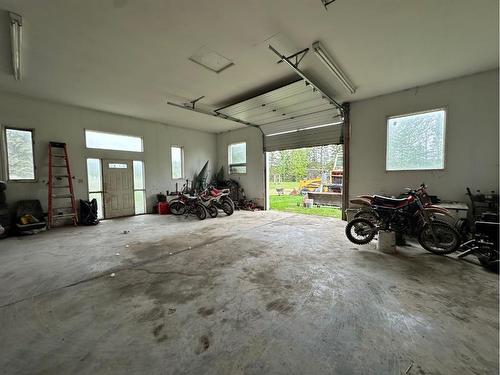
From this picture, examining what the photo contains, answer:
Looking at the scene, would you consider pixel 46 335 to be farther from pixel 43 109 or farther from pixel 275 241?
pixel 43 109

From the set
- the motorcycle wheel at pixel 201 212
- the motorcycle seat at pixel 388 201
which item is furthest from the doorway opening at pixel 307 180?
the motorcycle seat at pixel 388 201

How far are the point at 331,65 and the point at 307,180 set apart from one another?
8469mm

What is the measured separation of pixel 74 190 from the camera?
5656 millimetres

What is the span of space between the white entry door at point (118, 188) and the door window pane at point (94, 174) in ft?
0.42

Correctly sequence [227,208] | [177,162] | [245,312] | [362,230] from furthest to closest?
[177,162] → [227,208] → [362,230] → [245,312]

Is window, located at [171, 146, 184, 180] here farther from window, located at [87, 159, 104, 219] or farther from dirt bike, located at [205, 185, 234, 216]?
window, located at [87, 159, 104, 219]

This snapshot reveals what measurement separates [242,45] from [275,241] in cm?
327

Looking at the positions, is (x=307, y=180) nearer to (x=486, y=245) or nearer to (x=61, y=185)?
(x=486, y=245)

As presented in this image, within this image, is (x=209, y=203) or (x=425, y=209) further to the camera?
(x=209, y=203)

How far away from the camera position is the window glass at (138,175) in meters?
6.91

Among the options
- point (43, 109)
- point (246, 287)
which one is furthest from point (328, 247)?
point (43, 109)

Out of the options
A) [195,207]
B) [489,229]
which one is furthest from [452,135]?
[195,207]

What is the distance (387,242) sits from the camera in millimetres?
3338

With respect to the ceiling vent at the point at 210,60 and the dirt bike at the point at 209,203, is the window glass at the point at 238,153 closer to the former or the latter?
the dirt bike at the point at 209,203
